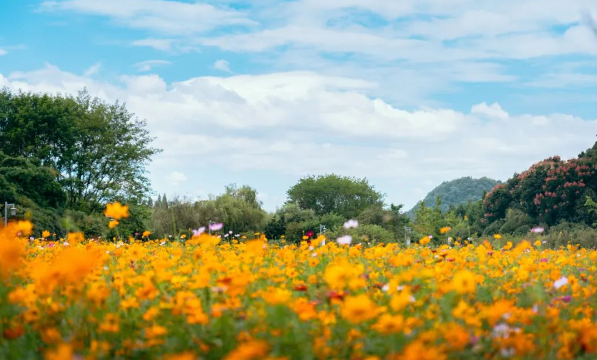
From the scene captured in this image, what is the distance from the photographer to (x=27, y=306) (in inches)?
141

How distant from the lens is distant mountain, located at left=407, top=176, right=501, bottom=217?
105 metres

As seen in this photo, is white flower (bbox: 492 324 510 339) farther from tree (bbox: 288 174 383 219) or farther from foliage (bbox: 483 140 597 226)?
tree (bbox: 288 174 383 219)

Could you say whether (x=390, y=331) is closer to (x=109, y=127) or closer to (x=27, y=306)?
(x=27, y=306)

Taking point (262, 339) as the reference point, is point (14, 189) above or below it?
above

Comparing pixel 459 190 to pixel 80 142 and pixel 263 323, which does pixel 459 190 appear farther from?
pixel 263 323

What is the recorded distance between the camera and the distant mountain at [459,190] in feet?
346

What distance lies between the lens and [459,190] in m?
108

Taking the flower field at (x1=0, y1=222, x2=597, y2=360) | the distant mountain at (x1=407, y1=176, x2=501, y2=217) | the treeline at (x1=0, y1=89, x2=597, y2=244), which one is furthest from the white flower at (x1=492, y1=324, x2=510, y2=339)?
the distant mountain at (x1=407, y1=176, x2=501, y2=217)

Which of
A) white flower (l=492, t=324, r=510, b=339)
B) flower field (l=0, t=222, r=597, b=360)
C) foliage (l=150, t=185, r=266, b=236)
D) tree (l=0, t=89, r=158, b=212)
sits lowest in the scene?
white flower (l=492, t=324, r=510, b=339)

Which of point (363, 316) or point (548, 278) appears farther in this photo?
point (548, 278)

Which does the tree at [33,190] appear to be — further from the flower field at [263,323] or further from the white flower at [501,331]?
the white flower at [501,331]

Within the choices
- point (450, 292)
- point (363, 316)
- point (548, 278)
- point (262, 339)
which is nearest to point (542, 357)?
point (450, 292)

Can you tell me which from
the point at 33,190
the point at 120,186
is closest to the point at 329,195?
the point at 120,186

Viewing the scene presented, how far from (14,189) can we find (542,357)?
89.8 ft
